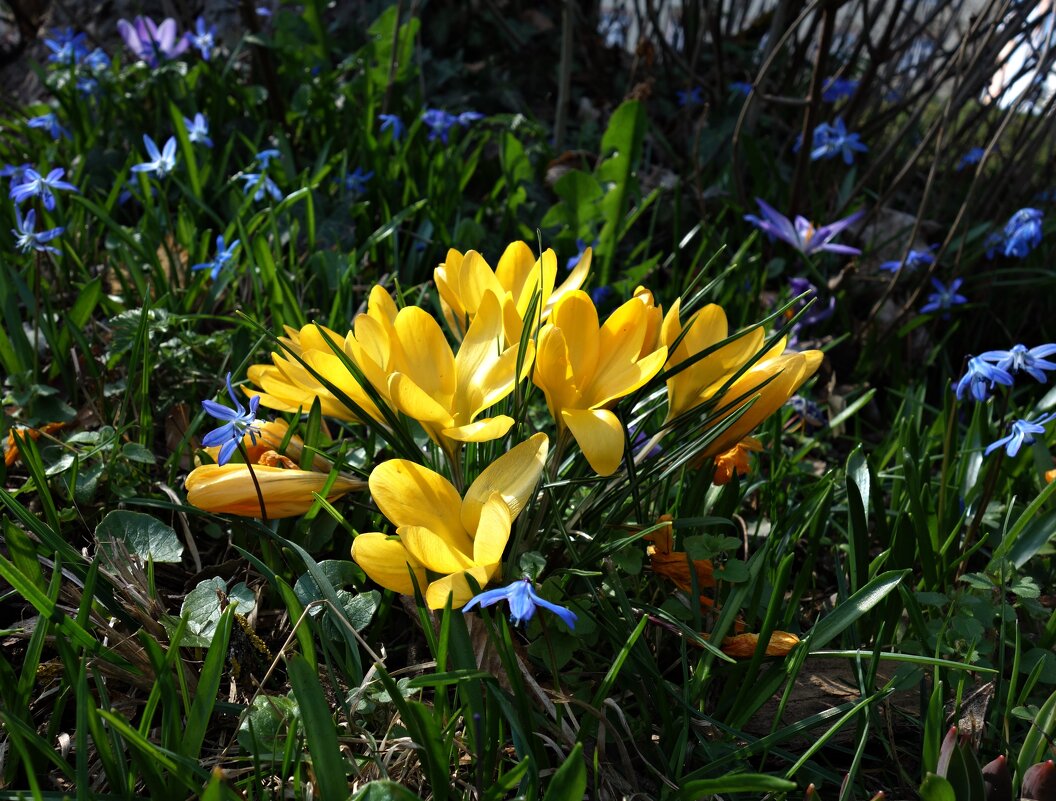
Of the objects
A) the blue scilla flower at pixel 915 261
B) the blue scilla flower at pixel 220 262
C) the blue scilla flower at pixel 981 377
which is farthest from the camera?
the blue scilla flower at pixel 915 261

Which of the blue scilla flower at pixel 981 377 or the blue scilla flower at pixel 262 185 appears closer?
the blue scilla flower at pixel 981 377

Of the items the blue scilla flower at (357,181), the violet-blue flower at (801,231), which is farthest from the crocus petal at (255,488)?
the violet-blue flower at (801,231)

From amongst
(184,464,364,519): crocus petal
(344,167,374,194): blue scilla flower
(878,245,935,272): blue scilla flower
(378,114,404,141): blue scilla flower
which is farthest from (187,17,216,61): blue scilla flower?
(184,464,364,519): crocus petal

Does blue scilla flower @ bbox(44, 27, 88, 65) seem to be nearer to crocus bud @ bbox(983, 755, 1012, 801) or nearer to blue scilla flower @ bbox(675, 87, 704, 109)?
blue scilla flower @ bbox(675, 87, 704, 109)

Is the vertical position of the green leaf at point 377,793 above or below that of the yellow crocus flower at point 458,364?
below

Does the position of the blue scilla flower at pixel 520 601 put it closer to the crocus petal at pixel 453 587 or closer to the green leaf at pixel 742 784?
the crocus petal at pixel 453 587

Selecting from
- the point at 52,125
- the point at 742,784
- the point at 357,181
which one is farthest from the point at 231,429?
the point at 52,125

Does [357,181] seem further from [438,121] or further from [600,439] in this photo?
[600,439]
